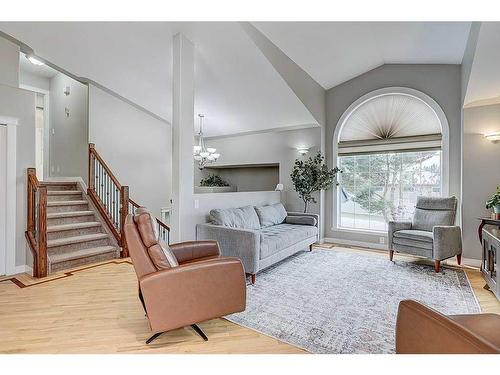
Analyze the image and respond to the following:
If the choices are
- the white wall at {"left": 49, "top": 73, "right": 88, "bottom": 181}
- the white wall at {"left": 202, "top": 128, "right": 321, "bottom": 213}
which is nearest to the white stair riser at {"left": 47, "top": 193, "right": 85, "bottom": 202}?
the white wall at {"left": 49, "top": 73, "right": 88, "bottom": 181}

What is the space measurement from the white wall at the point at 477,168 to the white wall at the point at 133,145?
19.6 ft

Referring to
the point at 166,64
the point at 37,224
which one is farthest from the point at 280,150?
the point at 37,224

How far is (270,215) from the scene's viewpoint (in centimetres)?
475

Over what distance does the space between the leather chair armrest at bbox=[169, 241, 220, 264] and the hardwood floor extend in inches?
24.7

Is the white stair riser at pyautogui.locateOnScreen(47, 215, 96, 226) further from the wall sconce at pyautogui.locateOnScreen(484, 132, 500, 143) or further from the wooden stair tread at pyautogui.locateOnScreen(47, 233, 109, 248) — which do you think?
the wall sconce at pyautogui.locateOnScreen(484, 132, 500, 143)

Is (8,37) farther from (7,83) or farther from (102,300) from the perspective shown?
(102,300)

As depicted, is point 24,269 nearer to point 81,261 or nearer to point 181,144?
point 81,261

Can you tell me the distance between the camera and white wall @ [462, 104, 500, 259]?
4047 millimetres

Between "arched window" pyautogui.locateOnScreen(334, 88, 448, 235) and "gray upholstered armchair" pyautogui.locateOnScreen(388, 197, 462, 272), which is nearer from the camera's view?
"gray upholstered armchair" pyautogui.locateOnScreen(388, 197, 462, 272)

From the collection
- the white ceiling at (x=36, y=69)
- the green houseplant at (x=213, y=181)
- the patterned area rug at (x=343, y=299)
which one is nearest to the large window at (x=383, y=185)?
the patterned area rug at (x=343, y=299)

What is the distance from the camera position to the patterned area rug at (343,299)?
2.17 meters

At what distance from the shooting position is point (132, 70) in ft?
14.4

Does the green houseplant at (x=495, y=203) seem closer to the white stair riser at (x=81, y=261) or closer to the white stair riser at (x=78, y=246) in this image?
the white stair riser at (x=81, y=261)

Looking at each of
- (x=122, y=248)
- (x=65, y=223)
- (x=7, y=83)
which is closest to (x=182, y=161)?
(x=122, y=248)
